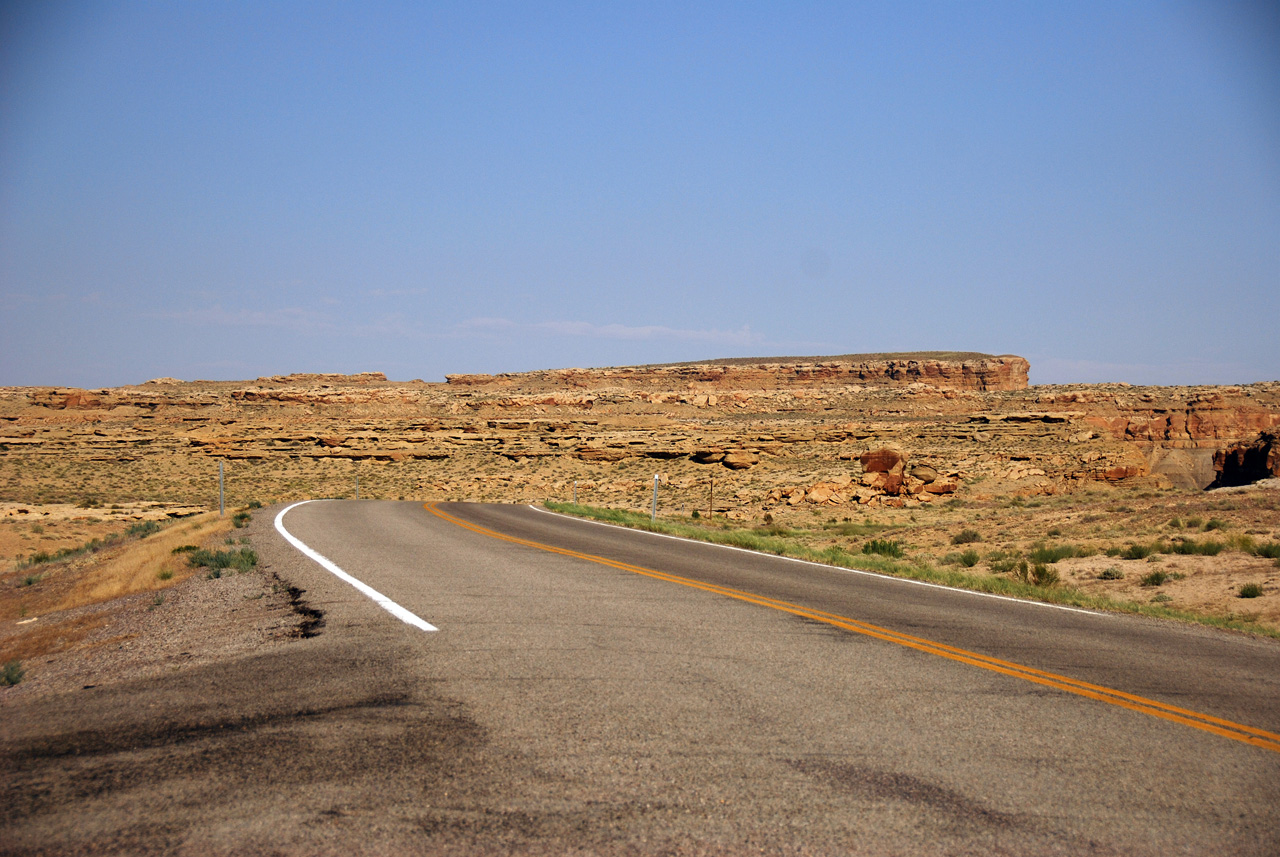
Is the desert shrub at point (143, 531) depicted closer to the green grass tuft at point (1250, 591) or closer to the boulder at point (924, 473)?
the green grass tuft at point (1250, 591)

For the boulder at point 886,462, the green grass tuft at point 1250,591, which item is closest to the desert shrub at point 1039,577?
the green grass tuft at point 1250,591

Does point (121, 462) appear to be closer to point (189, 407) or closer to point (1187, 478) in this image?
point (189, 407)

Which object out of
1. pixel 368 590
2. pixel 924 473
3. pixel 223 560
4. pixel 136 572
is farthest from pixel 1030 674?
pixel 924 473

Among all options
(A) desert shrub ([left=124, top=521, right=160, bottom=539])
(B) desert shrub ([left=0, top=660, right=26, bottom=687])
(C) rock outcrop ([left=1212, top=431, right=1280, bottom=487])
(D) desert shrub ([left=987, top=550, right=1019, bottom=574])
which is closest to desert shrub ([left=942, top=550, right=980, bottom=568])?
(D) desert shrub ([left=987, top=550, right=1019, bottom=574])

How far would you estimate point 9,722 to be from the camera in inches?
186

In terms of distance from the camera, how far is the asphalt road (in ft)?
11.1

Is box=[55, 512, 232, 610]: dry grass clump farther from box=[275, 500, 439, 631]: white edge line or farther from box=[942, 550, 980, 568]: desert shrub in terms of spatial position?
box=[942, 550, 980, 568]: desert shrub

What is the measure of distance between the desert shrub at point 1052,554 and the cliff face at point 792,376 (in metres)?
84.7

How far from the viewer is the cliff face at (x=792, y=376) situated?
10612cm

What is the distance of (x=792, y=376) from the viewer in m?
109

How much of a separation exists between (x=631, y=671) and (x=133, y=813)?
3.27 m

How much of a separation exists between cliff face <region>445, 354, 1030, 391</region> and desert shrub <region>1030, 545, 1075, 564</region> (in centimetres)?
8465

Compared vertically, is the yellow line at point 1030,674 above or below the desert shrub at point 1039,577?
above

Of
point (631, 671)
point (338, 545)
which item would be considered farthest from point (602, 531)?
point (631, 671)
